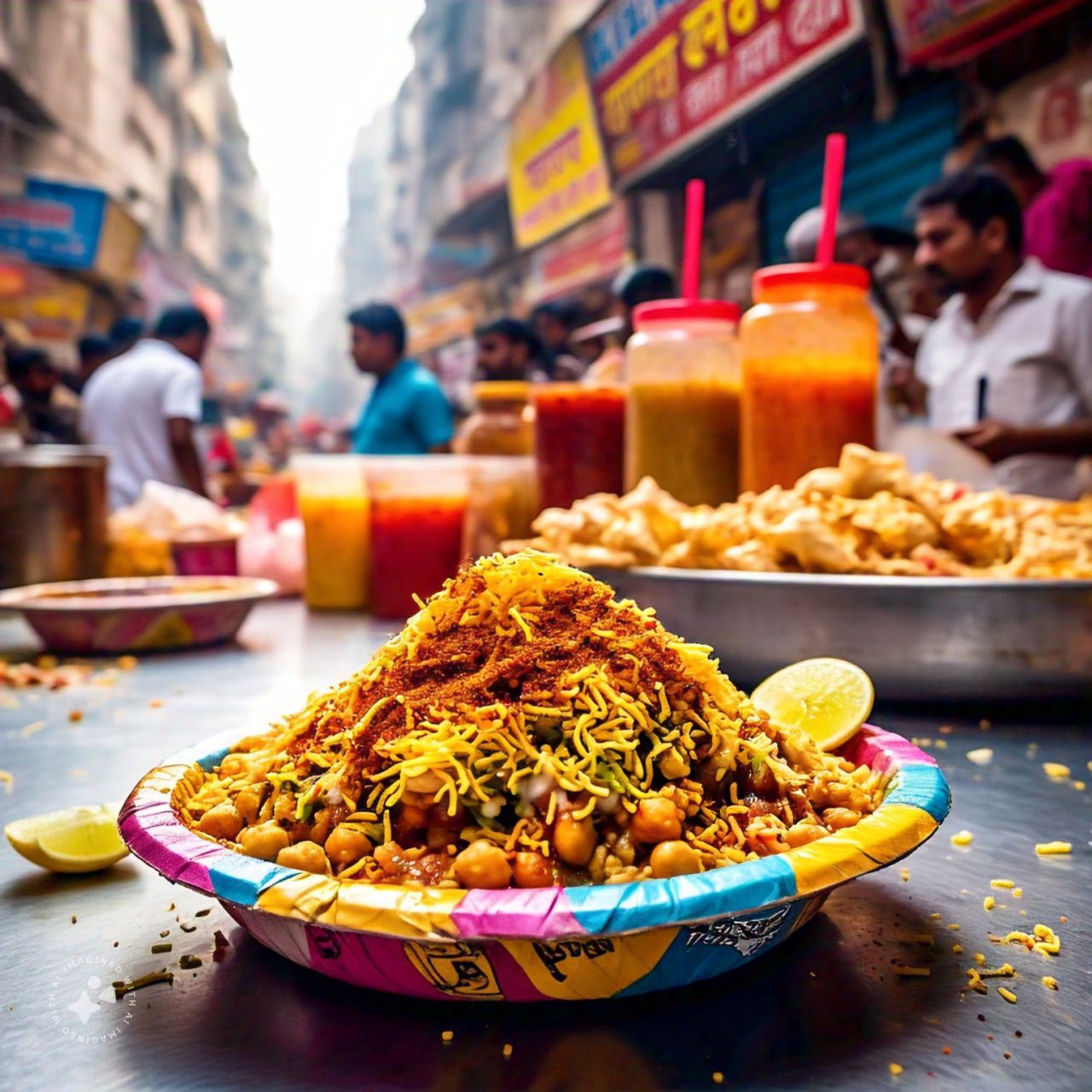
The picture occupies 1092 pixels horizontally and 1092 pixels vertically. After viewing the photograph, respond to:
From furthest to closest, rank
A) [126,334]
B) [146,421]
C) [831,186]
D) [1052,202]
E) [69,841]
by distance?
[126,334]
[146,421]
[1052,202]
[831,186]
[69,841]

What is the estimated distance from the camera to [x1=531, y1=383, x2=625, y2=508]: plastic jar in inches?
85.5

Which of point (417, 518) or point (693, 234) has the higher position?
point (693, 234)

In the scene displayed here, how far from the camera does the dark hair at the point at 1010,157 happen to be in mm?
4031

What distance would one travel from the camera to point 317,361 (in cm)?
5497

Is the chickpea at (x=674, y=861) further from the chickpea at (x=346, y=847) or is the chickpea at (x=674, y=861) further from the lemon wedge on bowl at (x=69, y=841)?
the lemon wedge on bowl at (x=69, y=841)

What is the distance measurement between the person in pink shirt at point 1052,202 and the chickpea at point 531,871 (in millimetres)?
4088

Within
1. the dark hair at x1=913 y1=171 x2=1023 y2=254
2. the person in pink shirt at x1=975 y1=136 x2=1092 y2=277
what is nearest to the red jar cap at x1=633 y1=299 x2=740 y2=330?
the dark hair at x1=913 y1=171 x2=1023 y2=254

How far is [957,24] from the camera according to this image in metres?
4.17

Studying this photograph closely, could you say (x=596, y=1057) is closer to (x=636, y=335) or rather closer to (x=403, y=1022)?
(x=403, y=1022)

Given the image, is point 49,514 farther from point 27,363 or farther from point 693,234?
point 27,363

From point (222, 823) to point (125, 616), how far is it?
4.57ft

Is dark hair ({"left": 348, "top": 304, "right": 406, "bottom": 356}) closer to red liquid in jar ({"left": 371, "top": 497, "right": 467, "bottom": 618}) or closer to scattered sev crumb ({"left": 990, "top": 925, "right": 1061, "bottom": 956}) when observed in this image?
red liquid in jar ({"left": 371, "top": 497, "right": 467, "bottom": 618})

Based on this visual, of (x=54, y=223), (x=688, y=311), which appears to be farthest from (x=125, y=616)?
(x=54, y=223)

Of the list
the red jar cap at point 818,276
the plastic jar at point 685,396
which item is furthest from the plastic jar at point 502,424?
the red jar cap at point 818,276
